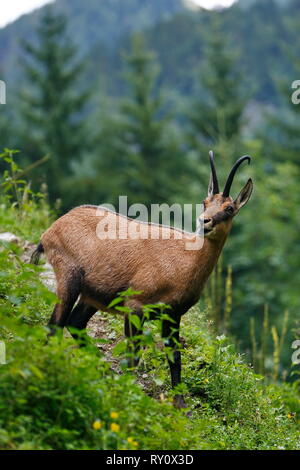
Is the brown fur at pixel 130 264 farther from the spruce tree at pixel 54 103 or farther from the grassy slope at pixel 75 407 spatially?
the spruce tree at pixel 54 103

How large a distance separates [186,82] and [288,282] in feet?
212

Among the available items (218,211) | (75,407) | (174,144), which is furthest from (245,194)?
(174,144)

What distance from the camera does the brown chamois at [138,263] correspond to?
647 centimetres

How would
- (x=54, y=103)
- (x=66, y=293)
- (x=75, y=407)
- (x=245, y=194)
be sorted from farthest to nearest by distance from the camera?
(x=54, y=103) < (x=245, y=194) < (x=66, y=293) < (x=75, y=407)

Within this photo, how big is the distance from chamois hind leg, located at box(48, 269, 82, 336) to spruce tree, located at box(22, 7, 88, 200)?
1098 inches

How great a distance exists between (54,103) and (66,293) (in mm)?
30073

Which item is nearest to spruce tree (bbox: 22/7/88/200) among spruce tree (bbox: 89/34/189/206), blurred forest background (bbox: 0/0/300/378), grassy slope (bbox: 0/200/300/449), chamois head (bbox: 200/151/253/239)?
blurred forest background (bbox: 0/0/300/378)

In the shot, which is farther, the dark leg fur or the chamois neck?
the dark leg fur

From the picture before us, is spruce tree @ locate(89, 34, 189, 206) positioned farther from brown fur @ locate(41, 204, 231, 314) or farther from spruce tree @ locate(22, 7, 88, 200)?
brown fur @ locate(41, 204, 231, 314)

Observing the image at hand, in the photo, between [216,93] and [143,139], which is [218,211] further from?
[143,139]

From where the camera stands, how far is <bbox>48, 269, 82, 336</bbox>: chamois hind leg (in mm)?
6504

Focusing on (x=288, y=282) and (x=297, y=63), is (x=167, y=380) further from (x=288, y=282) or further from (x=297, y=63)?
(x=297, y=63)

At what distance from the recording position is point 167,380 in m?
7.05

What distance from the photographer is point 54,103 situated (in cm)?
3550
